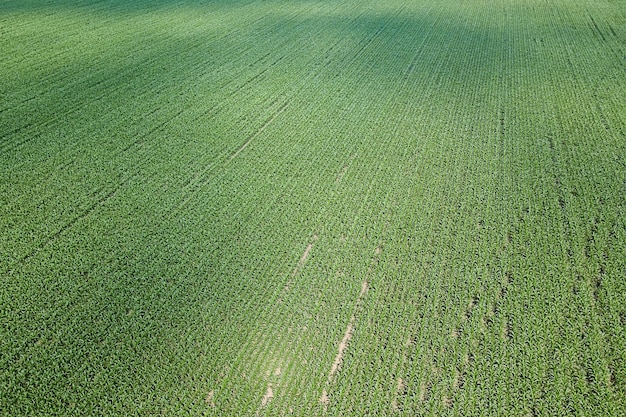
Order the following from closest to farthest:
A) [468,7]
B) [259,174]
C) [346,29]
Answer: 1. [259,174]
2. [346,29]
3. [468,7]

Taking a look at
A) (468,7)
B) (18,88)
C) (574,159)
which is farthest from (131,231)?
(468,7)

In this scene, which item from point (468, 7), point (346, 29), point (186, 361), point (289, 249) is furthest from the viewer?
point (468, 7)

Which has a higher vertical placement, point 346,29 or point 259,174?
point 346,29

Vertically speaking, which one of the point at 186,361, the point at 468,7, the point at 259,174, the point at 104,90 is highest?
the point at 468,7

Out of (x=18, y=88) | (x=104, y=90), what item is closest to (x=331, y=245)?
(x=104, y=90)

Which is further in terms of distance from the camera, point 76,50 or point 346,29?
point 346,29

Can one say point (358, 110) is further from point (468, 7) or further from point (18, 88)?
point (468, 7)
